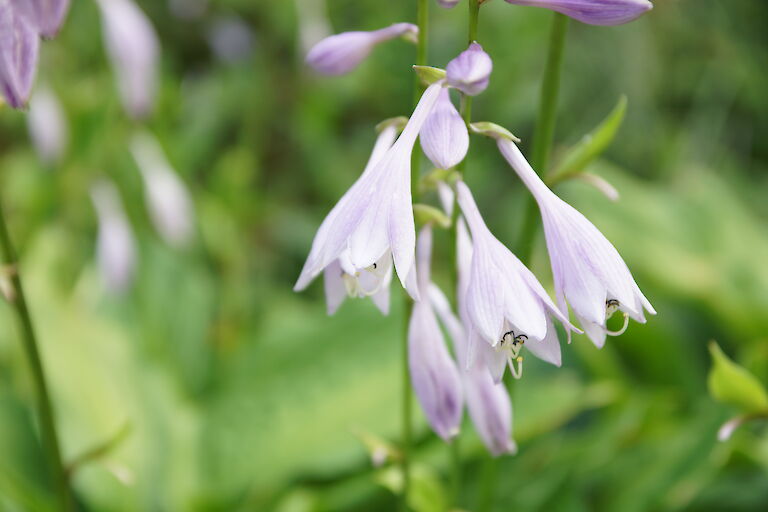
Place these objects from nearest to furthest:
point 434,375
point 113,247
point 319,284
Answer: point 434,375 → point 113,247 → point 319,284

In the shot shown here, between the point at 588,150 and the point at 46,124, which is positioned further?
the point at 46,124

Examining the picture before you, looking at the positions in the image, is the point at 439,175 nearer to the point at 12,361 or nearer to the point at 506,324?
the point at 506,324

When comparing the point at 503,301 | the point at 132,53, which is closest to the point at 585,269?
the point at 503,301

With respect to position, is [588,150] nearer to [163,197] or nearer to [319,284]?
[163,197]

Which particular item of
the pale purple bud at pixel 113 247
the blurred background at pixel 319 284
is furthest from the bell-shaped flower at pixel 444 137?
the pale purple bud at pixel 113 247

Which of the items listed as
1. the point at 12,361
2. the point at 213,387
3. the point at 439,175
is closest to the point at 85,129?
the point at 12,361

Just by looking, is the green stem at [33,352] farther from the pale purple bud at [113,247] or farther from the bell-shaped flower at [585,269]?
the pale purple bud at [113,247]

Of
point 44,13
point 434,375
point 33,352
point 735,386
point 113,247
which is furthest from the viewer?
point 113,247
